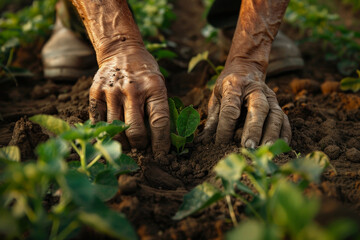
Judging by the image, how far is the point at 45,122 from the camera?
3.56ft

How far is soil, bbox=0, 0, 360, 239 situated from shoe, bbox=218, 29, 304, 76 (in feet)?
0.22

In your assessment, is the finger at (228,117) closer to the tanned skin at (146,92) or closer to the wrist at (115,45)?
the tanned skin at (146,92)

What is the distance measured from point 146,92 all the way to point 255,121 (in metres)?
0.46

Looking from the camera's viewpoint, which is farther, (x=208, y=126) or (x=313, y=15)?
(x=313, y=15)

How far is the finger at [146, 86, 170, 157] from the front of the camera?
1399 millimetres

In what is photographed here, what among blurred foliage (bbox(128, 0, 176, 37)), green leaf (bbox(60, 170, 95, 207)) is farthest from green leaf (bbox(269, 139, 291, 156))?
blurred foliage (bbox(128, 0, 176, 37))

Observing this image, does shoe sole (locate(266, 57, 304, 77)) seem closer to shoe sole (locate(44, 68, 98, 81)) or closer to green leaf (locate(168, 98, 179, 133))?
green leaf (locate(168, 98, 179, 133))

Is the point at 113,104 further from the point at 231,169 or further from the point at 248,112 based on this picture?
the point at 231,169

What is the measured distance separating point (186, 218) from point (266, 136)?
0.54 metres

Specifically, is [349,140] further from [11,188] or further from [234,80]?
[11,188]

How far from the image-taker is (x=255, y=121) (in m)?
1.39

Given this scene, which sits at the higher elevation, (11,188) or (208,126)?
(11,188)

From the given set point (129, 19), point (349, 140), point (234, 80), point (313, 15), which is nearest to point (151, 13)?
point (313, 15)

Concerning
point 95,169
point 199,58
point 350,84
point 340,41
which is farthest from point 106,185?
point 340,41
